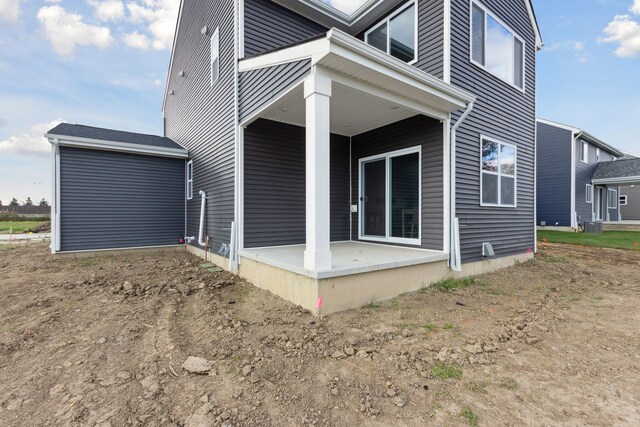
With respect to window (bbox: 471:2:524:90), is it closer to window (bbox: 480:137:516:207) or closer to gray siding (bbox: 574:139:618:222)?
window (bbox: 480:137:516:207)

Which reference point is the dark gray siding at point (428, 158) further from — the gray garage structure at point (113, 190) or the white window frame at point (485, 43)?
the gray garage structure at point (113, 190)

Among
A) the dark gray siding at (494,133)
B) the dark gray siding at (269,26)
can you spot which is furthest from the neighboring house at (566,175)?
the dark gray siding at (269,26)

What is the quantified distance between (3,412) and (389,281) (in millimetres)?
3688

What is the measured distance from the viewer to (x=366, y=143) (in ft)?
20.7

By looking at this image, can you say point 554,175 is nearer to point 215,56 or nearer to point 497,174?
point 497,174

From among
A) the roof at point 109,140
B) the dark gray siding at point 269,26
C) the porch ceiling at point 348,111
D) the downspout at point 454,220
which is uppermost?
the dark gray siding at point 269,26

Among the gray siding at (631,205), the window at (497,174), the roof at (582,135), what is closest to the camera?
the window at (497,174)

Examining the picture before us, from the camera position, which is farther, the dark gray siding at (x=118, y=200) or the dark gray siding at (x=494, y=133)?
the dark gray siding at (x=118, y=200)

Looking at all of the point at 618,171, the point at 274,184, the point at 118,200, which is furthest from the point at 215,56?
the point at 618,171

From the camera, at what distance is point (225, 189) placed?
19.2 ft

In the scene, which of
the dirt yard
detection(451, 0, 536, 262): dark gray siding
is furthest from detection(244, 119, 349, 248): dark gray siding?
detection(451, 0, 536, 262): dark gray siding

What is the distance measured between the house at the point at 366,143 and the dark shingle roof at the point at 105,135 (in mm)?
657

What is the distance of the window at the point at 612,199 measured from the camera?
18.4 meters

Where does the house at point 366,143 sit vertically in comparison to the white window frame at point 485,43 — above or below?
below
